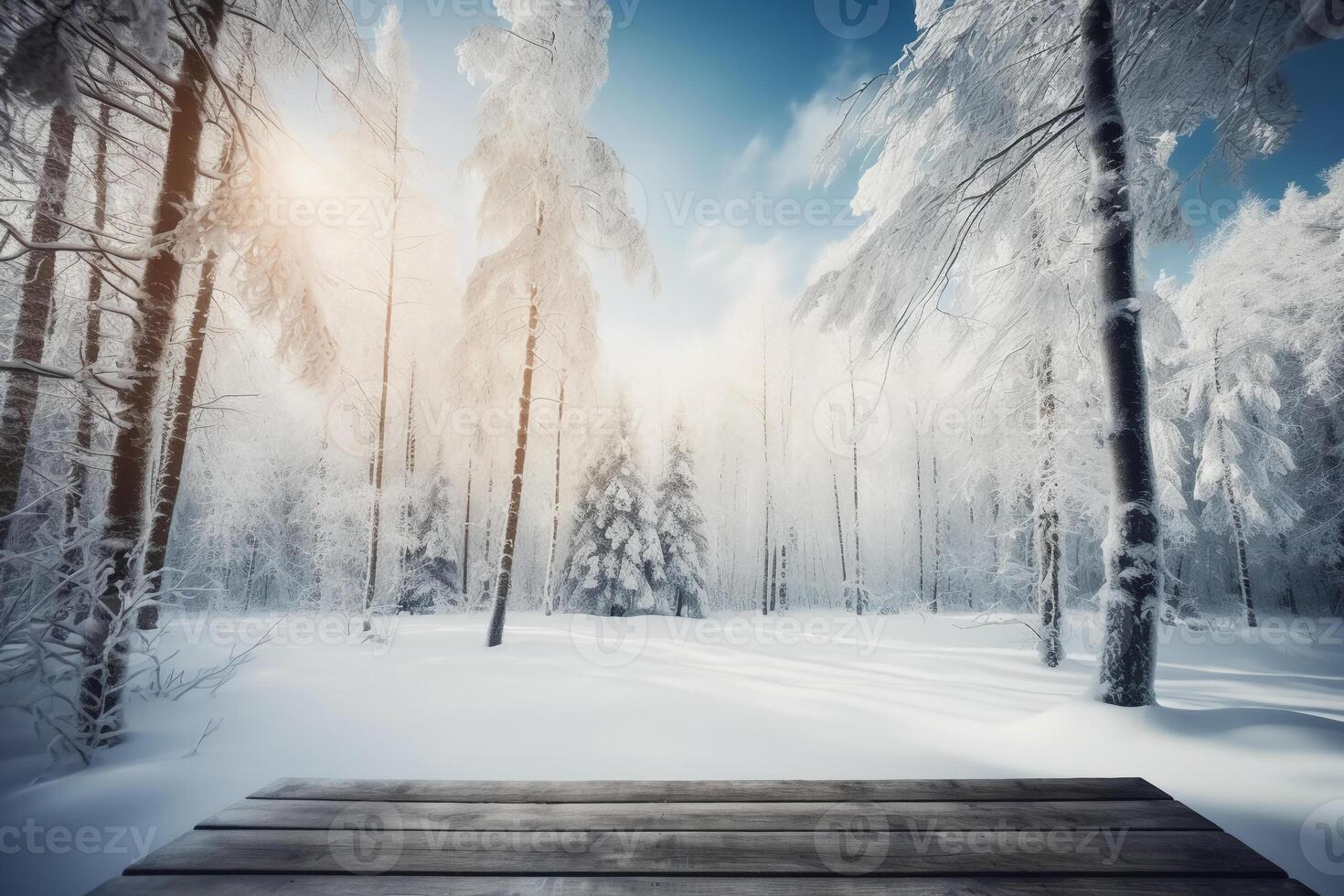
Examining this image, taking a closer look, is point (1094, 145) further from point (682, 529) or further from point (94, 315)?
point (682, 529)

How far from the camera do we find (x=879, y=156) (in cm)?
588

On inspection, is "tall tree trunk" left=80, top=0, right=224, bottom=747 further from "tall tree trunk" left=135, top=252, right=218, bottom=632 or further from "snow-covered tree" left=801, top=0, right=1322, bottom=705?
"snow-covered tree" left=801, top=0, right=1322, bottom=705

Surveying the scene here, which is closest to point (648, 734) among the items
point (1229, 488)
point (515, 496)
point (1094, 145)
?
point (515, 496)

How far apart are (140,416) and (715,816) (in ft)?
16.7

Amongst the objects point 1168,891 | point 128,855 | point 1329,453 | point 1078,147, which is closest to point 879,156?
point 1078,147

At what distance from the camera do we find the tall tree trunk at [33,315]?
466 centimetres

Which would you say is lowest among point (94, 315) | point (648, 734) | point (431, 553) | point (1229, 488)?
point (648, 734)

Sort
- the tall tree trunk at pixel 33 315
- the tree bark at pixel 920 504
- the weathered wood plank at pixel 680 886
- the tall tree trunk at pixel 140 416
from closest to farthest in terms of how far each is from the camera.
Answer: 1. the weathered wood plank at pixel 680 886
2. the tall tree trunk at pixel 140 416
3. the tall tree trunk at pixel 33 315
4. the tree bark at pixel 920 504

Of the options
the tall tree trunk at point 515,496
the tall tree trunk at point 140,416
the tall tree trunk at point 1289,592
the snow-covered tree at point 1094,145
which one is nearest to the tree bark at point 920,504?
the tall tree trunk at point 1289,592

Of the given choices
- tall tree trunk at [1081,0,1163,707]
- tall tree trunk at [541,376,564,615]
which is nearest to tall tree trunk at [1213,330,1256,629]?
tall tree trunk at [1081,0,1163,707]

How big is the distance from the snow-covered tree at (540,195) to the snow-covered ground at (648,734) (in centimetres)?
Answer: 275

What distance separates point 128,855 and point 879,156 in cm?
886

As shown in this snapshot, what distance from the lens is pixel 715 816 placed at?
198 cm

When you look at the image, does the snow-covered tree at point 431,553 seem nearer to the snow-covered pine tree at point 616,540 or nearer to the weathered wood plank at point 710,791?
the snow-covered pine tree at point 616,540
